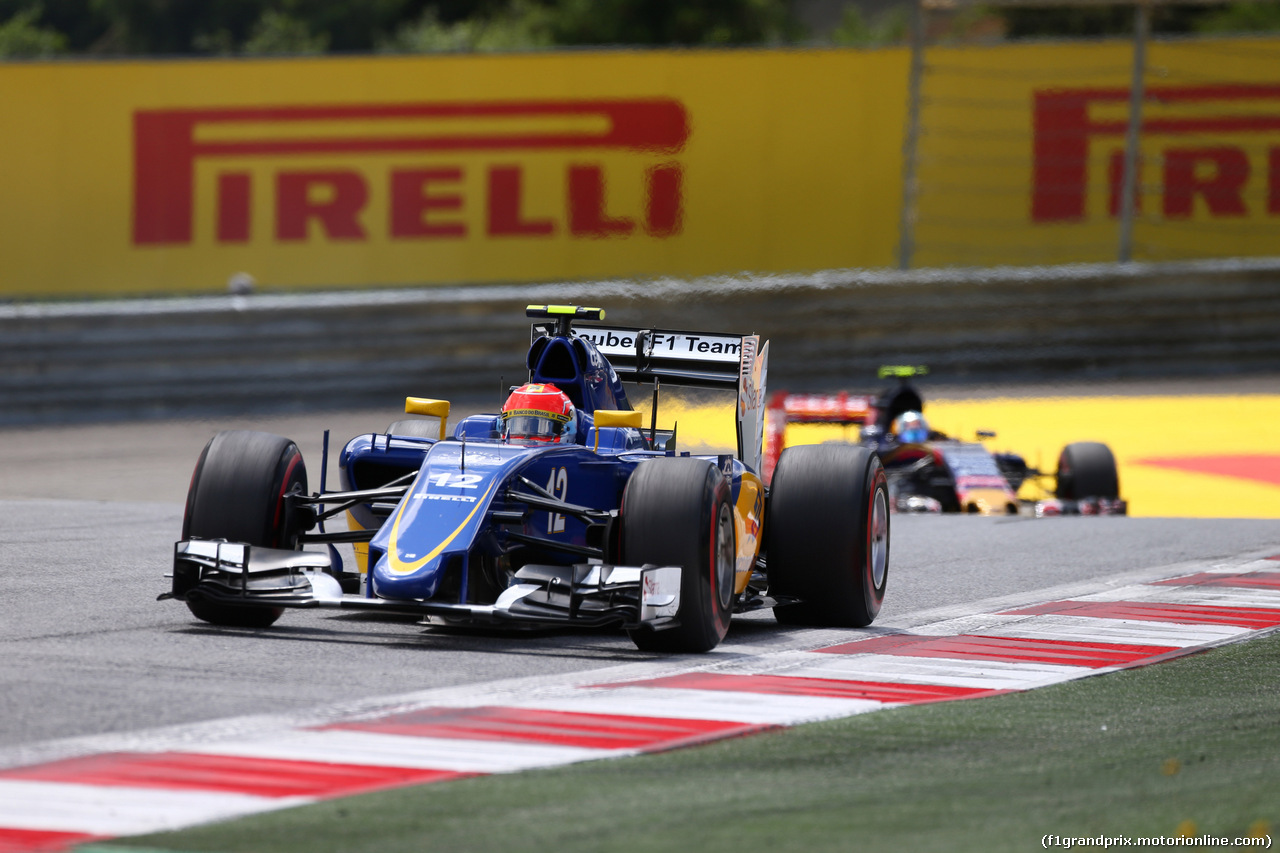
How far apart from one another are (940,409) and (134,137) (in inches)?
362

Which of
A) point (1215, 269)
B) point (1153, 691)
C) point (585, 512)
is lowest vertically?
point (1153, 691)

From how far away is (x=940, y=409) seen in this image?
19.2 m

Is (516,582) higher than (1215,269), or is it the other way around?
(1215,269)

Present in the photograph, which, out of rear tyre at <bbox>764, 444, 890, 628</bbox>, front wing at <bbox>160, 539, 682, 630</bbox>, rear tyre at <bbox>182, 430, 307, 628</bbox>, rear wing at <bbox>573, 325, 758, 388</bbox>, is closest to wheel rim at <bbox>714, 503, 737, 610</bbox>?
front wing at <bbox>160, 539, 682, 630</bbox>

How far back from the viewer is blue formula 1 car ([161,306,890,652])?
7586mm

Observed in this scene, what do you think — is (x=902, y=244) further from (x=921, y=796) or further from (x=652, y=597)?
(x=921, y=796)

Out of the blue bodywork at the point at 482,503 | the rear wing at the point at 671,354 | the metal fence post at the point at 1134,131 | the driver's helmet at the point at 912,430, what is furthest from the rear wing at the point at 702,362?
the metal fence post at the point at 1134,131

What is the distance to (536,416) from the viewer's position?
28.5 feet

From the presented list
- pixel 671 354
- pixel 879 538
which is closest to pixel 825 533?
pixel 879 538

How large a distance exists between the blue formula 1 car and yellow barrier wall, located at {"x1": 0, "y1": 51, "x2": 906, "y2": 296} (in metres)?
11.6

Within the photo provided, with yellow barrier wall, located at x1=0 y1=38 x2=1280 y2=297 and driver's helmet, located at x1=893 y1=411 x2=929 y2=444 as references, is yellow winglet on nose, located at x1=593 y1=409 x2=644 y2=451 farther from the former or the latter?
yellow barrier wall, located at x1=0 y1=38 x2=1280 y2=297

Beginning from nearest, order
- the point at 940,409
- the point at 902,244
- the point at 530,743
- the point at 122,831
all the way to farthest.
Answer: the point at 122,831 < the point at 530,743 < the point at 940,409 < the point at 902,244

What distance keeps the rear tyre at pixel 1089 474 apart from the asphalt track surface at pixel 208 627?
3.38 ft

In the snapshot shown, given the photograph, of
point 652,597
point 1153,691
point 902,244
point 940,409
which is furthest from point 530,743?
point 902,244
